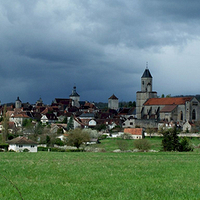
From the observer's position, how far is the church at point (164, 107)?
95125 millimetres

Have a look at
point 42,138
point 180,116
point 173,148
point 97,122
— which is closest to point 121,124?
point 97,122

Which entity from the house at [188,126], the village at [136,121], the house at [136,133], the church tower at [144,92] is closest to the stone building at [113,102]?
the village at [136,121]

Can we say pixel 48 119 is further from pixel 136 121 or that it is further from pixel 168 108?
pixel 168 108

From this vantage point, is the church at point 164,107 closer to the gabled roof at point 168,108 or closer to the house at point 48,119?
the gabled roof at point 168,108

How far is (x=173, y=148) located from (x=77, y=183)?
28896 millimetres

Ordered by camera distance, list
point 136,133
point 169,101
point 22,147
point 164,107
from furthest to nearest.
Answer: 1. point 169,101
2. point 164,107
3. point 136,133
4. point 22,147

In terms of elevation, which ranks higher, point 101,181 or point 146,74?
point 146,74

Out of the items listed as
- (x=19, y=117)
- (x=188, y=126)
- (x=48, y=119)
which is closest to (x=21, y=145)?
(x=188, y=126)

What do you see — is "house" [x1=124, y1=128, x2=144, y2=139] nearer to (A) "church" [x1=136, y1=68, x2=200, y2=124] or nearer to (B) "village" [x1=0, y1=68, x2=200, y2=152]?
(B) "village" [x1=0, y1=68, x2=200, y2=152]

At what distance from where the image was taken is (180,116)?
96125 millimetres

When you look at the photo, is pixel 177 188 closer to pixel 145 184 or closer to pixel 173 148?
pixel 145 184

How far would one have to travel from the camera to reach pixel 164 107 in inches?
3834

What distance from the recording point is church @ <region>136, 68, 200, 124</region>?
312 ft

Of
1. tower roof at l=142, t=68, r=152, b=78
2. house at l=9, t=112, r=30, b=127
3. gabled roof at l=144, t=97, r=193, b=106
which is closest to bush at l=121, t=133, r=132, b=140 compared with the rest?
gabled roof at l=144, t=97, r=193, b=106
